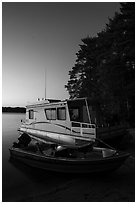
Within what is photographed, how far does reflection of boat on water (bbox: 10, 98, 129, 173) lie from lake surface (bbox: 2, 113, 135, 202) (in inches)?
17.8

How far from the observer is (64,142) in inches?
529

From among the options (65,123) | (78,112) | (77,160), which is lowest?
(77,160)

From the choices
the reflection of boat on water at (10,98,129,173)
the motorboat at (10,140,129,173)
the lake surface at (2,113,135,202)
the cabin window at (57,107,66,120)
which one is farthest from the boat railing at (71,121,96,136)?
the lake surface at (2,113,135,202)

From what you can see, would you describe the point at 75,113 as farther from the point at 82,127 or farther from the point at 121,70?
the point at 121,70

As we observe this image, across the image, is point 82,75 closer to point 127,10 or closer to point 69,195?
point 127,10

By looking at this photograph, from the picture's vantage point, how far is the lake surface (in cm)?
657

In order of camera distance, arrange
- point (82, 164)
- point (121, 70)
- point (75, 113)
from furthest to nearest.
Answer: point (121, 70), point (75, 113), point (82, 164)

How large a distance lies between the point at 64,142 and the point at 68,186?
19.4ft

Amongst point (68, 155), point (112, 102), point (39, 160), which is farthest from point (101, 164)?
point (112, 102)

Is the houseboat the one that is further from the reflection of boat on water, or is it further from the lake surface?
the lake surface

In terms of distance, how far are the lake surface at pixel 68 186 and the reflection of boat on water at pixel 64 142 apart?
0.45 metres

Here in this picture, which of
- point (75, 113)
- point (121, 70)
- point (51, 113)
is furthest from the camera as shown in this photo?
point (121, 70)

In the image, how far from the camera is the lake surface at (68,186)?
6.57m

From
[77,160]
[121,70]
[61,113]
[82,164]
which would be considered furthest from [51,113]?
[121,70]
